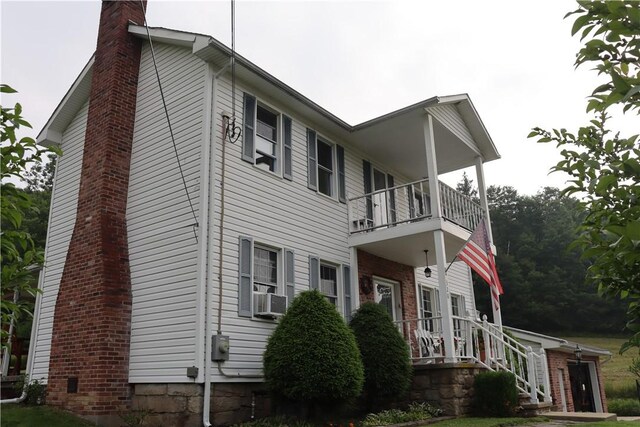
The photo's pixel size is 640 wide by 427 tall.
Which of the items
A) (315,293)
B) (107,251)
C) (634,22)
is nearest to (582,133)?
(634,22)

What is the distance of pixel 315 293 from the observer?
29.8 ft

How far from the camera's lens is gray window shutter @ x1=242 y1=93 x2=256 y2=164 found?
406 inches

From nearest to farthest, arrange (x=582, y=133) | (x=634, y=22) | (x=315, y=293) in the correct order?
(x=634, y=22)
(x=582, y=133)
(x=315, y=293)

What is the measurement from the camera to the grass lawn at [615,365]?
28.6 m

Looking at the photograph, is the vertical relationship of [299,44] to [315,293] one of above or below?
above

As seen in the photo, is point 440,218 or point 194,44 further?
point 440,218

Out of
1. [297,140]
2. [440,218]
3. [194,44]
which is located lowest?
[440,218]

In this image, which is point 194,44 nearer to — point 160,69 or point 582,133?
point 160,69

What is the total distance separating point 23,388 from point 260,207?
5.97 meters

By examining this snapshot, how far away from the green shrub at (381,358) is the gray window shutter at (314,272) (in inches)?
51.0

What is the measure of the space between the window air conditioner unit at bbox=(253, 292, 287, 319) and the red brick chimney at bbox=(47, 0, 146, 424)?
2.28 meters

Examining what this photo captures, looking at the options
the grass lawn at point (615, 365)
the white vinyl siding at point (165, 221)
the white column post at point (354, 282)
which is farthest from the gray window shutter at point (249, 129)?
the grass lawn at point (615, 365)

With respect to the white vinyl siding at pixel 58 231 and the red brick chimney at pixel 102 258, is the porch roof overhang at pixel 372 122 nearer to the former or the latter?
the white vinyl siding at pixel 58 231

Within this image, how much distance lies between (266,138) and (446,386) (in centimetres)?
595
